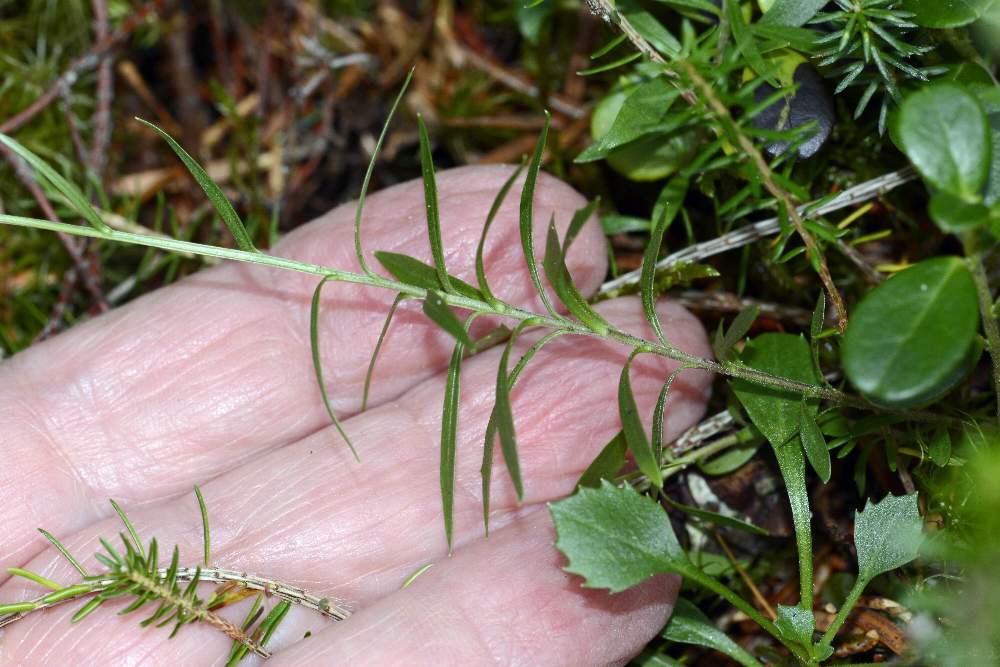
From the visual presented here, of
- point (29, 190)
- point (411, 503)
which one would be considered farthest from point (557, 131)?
point (29, 190)

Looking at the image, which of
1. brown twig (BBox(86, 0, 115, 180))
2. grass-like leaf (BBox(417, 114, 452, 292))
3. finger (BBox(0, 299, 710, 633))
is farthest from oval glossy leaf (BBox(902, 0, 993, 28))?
brown twig (BBox(86, 0, 115, 180))

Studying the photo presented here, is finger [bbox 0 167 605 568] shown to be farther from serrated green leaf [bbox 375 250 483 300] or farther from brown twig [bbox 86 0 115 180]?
brown twig [bbox 86 0 115 180]

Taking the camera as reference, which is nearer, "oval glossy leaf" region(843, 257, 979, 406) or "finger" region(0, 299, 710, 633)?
"oval glossy leaf" region(843, 257, 979, 406)

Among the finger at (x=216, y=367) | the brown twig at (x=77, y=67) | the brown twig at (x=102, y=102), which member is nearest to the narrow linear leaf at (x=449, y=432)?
the finger at (x=216, y=367)

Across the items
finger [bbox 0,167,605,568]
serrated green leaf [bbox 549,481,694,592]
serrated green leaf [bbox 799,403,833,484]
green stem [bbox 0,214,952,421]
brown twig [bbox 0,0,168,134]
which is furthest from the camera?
brown twig [bbox 0,0,168,134]

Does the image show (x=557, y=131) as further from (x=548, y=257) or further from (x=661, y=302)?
(x=548, y=257)

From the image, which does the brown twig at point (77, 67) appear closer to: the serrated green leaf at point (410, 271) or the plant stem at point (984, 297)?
the serrated green leaf at point (410, 271)

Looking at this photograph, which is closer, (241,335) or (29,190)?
(241,335)
